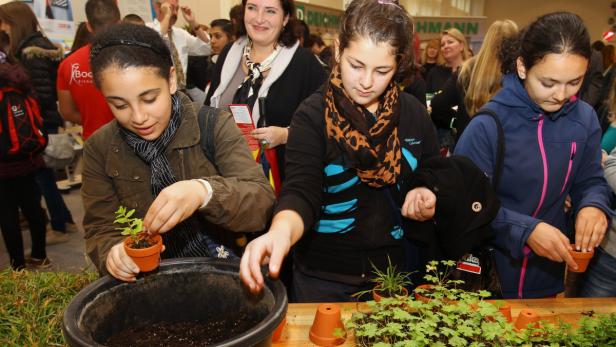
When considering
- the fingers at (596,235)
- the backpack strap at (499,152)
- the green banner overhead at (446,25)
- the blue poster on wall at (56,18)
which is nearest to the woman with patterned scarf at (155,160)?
the backpack strap at (499,152)

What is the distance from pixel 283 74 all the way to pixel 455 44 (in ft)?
10.1

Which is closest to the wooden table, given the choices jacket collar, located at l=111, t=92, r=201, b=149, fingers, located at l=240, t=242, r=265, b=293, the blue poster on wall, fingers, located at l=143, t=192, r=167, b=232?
fingers, located at l=240, t=242, r=265, b=293

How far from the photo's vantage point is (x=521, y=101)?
1693 millimetres

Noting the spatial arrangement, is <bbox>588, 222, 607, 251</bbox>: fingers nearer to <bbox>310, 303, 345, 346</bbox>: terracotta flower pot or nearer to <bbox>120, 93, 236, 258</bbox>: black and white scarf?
<bbox>310, 303, 345, 346</bbox>: terracotta flower pot

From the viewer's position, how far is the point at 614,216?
1.85 meters

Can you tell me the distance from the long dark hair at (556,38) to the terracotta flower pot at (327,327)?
3.70 feet

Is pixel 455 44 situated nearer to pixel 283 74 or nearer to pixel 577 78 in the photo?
pixel 283 74

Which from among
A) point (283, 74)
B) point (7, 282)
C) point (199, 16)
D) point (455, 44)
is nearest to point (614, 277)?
point (283, 74)

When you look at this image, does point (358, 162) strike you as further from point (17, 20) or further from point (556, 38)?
point (17, 20)

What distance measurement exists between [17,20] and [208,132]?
11.6 feet

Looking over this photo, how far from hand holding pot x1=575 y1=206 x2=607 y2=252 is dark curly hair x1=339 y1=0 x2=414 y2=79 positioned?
2.64 feet

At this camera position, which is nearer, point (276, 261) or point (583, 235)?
point (276, 261)

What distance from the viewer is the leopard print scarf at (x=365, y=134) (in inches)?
58.4

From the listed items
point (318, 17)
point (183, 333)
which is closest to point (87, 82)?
point (183, 333)
